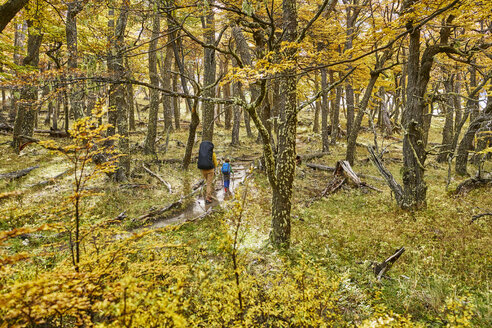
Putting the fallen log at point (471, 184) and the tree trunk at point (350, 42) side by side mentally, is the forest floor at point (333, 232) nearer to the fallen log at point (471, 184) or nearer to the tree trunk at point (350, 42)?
the fallen log at point (471, 184)

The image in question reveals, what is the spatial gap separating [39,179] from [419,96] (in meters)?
13.9

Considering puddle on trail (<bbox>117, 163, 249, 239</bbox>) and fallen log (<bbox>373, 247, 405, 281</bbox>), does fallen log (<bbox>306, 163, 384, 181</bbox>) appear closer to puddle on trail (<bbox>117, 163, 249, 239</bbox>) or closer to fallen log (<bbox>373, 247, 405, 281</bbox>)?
puddle on trail (<bbox>117, 163, 249, 239</bbox>)

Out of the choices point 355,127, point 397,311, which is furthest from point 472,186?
point 397,311

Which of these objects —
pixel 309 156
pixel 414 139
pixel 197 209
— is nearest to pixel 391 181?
pixel 414 139

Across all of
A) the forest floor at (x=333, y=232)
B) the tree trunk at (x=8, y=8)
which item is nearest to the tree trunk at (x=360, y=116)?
the forest floor at (x=333, y=232)

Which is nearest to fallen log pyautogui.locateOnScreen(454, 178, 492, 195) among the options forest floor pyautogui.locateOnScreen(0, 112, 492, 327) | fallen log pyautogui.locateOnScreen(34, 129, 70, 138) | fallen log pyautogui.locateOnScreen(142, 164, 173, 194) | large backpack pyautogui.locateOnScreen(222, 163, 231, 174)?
forest floor pyautogui.locateOnScreen(0, 112, 492, 327)

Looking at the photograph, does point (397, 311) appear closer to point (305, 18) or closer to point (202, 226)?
point (202, 226)

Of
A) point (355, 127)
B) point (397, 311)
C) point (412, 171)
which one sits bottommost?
point (397, 311)

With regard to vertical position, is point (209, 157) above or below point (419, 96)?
below

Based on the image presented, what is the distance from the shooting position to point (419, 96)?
717 centimetres

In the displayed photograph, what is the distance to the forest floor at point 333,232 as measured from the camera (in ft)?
12.1

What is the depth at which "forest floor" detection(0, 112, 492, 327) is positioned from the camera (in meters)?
3.70

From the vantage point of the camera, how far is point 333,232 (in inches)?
248

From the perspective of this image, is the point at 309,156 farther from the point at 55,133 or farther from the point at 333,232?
the point at 55,133
